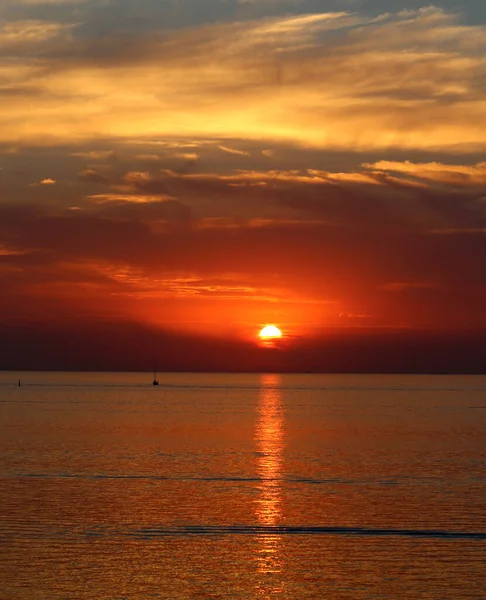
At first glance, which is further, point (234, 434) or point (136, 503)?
point (234, 434)

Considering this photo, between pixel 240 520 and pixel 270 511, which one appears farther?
pixel 270 511

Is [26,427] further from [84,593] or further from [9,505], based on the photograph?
[84,593]

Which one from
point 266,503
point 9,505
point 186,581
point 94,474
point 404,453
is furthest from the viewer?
point 404,453

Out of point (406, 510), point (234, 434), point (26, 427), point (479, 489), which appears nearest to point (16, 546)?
point (406, 510)

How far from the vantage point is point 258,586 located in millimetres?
36844

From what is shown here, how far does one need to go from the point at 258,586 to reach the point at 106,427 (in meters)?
95.9

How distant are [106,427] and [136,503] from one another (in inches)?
2989

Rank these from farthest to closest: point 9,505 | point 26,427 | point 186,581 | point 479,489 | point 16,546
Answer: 1. point 26,427
2. point 479,489
3. point 9,505
4. point 16,546
5. point 186,581

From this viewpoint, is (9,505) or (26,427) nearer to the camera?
(9,505)

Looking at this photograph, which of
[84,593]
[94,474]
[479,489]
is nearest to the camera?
[84,593]

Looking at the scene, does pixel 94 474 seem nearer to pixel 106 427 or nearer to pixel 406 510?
pixel 406 510

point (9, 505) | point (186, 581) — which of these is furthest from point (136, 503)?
point (186, 581)

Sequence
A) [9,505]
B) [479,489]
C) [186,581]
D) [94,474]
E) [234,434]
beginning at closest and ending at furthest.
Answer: [186,581] < [9,505] < [479,489] < [94,474] < [234,434]

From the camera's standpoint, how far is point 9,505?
175ft
